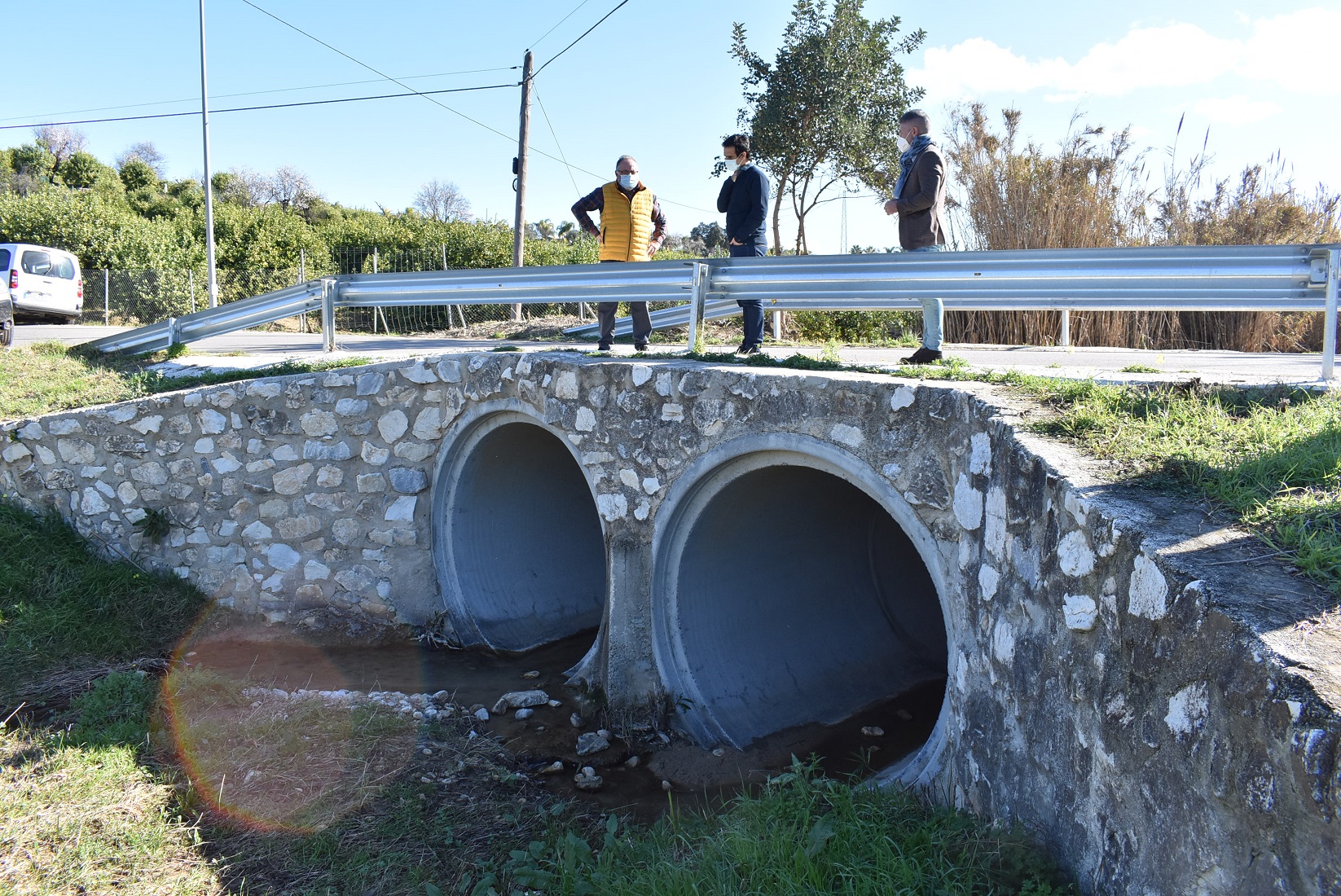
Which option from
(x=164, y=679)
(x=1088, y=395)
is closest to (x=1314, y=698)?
(x=1088, y=395)

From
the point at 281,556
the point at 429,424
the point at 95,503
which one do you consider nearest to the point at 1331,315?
the point at 429,424

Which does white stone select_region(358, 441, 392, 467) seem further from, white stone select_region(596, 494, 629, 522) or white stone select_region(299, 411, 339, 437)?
white stone select_region(596, 494, 629, 522)

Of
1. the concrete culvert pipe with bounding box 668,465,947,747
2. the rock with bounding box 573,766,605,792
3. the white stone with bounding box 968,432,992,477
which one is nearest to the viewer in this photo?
the white stone with bounding box 968,432,992,477

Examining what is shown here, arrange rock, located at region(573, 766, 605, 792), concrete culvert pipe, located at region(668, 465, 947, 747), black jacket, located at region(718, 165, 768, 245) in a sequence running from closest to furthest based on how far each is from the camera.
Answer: rock, located at region(573, 766, 605, 792), concrete culvert pipe, located at region(668, 465, 947, 747), black jacket, located at region(718, 165, 768, 245)

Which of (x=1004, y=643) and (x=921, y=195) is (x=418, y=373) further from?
(x=1004, y=643)

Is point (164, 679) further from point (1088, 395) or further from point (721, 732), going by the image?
point (1088, 395)

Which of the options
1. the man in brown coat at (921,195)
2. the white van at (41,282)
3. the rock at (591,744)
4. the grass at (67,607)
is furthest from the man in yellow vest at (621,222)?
the white van at (41,282)

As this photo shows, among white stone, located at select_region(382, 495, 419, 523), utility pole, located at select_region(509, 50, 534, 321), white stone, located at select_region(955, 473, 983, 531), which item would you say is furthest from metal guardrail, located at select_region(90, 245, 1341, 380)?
utility pole, located at select_region(509, 50, 534, 321)

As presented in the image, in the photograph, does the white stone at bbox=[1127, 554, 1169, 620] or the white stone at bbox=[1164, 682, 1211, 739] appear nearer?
the white stone at bbox=[1164, 682, 1211, 739]

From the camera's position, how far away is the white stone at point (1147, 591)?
7.94ft

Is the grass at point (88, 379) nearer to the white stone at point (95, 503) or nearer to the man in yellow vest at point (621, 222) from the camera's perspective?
the white stone at point (95, 503)

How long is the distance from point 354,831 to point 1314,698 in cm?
422

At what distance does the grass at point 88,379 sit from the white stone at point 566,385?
2.15m

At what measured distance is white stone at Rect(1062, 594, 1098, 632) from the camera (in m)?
2.77
